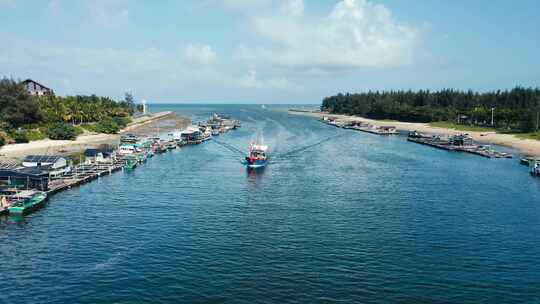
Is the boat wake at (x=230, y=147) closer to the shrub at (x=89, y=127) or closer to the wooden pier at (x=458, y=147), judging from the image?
the shrub at (x=89, y=127)

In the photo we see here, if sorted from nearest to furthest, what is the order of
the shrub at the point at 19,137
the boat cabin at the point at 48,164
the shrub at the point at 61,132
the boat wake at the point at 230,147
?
the boat cabin at the point at 48,164 → the shrub at the point at 19,137 → the shrub at the point at 61,132 → the boat wake at the point at 230,147

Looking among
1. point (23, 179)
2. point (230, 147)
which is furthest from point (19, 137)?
point (230, 147)

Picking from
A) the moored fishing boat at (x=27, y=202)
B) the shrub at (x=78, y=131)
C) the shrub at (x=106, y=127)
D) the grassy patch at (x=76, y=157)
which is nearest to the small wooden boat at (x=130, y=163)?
the grassy patch at (x=76, y=157)

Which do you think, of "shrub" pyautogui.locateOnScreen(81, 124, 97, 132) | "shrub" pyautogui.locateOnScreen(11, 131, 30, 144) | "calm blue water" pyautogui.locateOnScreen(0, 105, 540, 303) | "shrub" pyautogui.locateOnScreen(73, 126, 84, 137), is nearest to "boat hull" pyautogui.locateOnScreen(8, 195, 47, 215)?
"calm blue water" pyautogui.locateOnScreen(0, 105, 540, 303)

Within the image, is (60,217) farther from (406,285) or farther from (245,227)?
(406,285)

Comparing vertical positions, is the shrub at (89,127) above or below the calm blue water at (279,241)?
above

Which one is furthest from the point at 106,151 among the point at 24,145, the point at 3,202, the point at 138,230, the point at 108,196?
the point at 138,230
